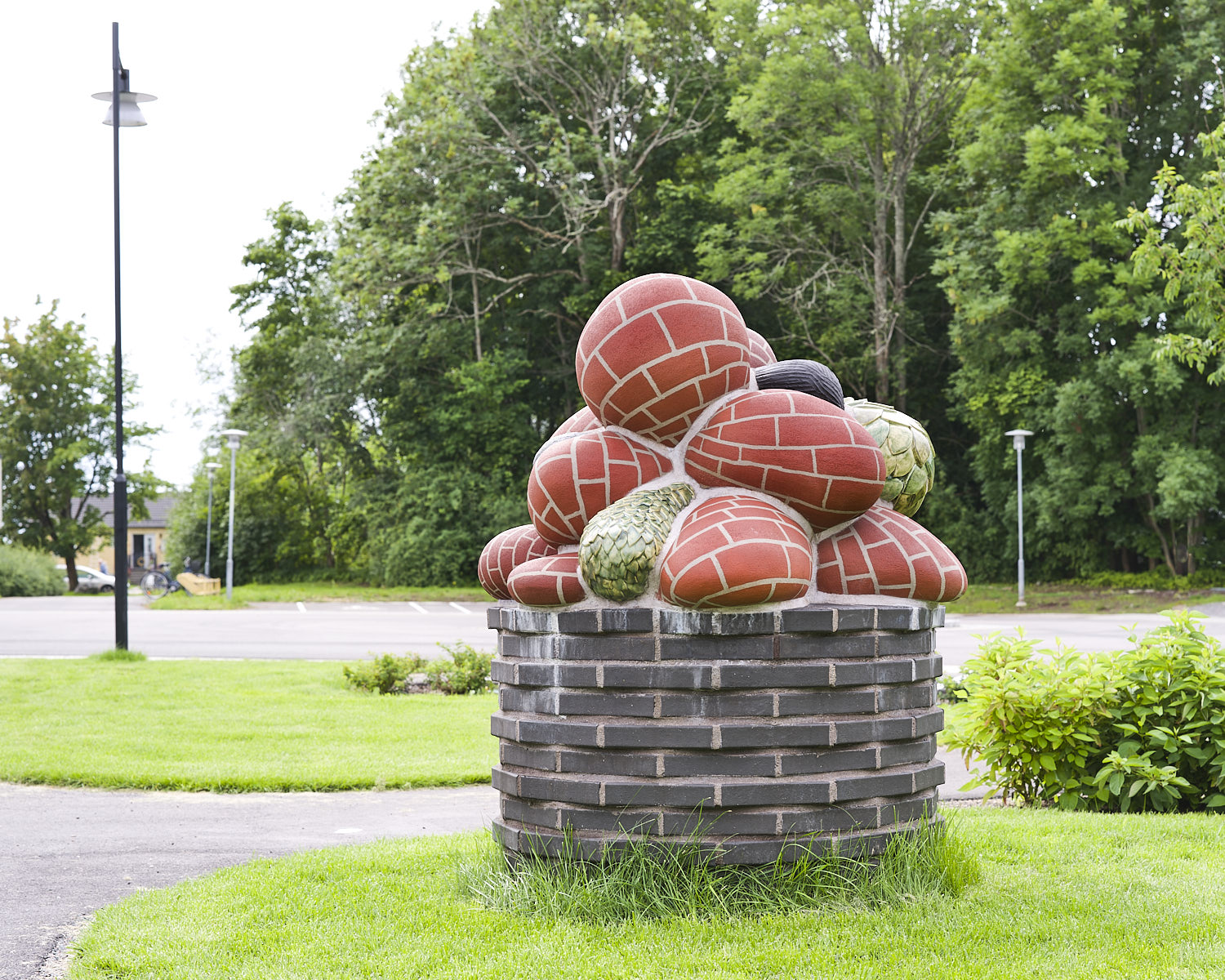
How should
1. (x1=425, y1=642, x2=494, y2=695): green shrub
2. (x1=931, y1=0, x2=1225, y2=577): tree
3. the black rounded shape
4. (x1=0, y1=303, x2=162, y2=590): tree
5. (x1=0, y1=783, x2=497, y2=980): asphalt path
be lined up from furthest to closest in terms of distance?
1. (x1=0, y1=303, x2=162, y2=590): tree
2. (x1=931, y1=0, x2=1225, y2=577): tree
3. (x1=425, y1=642, x2=494, y2=695): green shrub
4. (x1=0, y1=783, x2=497, y2=980): asphalt path
5. the black rounded shape

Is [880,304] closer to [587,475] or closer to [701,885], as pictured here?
[587,475]

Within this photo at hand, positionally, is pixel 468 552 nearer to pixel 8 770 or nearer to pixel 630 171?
pixel 630 171

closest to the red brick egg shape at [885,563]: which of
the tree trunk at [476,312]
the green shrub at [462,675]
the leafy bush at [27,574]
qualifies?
the green shrub at [462,675]

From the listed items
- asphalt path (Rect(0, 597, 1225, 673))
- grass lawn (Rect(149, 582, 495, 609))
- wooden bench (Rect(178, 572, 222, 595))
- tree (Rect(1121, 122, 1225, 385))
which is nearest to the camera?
tree (Rect(1121, 122, 1225, 385))

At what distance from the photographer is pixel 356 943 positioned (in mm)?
3508

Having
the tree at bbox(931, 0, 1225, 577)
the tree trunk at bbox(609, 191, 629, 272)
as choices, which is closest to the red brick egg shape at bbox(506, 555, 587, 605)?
the tree at bbox(931, 0, 1225, 577)

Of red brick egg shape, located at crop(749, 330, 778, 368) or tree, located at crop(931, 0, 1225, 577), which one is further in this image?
tree, located at crop(931, 0, 1225, 577)

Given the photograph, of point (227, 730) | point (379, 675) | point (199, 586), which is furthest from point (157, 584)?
point (227, 730)

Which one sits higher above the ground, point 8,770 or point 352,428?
point 352,428

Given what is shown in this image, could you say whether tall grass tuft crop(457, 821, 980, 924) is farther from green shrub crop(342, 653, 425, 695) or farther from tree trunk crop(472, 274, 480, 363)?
tree trunk crop(472, 274, 480, 363)

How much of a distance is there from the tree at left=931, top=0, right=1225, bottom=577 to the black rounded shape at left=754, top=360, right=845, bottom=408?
895 inches

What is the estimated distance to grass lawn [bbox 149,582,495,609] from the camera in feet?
94.3

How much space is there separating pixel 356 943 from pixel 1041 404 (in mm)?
26660

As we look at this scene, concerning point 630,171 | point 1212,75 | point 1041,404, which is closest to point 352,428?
point 630,171
